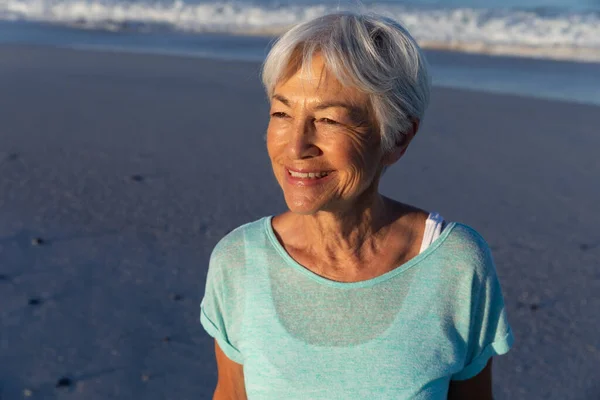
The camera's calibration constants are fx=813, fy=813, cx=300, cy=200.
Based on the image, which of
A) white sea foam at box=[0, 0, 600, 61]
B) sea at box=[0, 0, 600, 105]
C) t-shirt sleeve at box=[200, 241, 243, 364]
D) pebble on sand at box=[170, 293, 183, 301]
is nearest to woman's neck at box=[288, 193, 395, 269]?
t-shirt sleeve at box=[200, 241, 243, 364]

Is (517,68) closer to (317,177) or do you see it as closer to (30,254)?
(30,254)

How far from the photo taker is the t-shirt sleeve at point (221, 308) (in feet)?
7.23

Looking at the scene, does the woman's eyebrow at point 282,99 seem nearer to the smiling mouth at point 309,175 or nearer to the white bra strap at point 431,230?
the smiling mouth at point 309,175

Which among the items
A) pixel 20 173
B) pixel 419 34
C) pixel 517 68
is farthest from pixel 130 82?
pixel 419 34

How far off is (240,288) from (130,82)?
7234 mm

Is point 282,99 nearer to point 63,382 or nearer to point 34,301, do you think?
point 63,382

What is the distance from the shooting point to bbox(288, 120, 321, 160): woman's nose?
204 centimetres

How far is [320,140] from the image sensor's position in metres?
2.07

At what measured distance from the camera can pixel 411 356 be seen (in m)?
2.08

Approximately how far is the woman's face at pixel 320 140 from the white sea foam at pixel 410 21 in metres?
11.5

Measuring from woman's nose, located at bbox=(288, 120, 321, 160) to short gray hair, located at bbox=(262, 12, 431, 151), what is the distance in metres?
0.14

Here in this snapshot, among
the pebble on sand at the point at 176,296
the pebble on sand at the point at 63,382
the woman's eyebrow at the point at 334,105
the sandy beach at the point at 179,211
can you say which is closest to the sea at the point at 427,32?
the sandy beach at the point at 179,211

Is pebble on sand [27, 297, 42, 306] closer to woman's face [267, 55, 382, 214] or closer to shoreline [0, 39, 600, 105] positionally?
woman's face [267, 55, 382, 214]

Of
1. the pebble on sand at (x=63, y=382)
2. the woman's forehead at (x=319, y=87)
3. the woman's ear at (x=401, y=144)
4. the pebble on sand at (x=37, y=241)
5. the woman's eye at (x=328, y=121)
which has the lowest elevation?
the pebble on sand at (x=63, y=382)
